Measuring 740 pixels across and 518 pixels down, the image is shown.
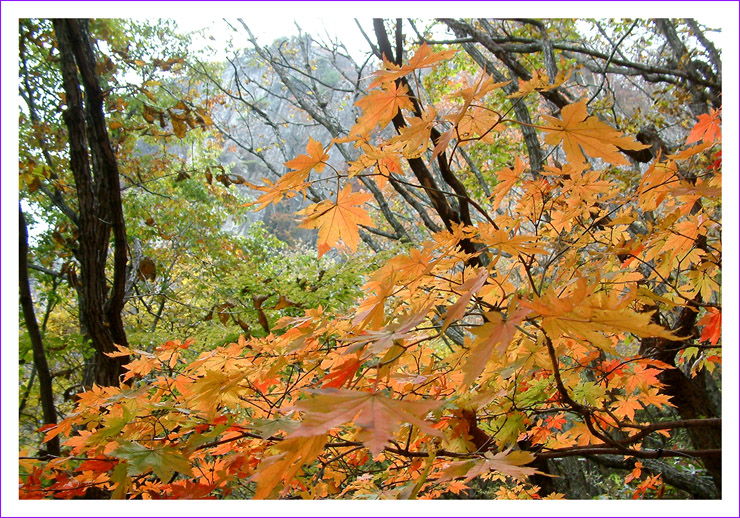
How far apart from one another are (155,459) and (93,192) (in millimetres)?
1104

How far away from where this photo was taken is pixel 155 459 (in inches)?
24.1

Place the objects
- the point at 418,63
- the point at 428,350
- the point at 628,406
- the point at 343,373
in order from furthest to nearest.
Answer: the point at 628,406 → the point at 428,350 → the point at 418,63 → the point at 343,373

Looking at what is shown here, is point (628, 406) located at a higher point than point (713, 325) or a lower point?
lower

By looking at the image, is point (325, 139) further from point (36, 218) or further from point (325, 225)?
point (325, 225)

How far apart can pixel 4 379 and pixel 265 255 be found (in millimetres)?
3905

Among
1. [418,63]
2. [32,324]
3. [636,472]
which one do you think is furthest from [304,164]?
[636,472]

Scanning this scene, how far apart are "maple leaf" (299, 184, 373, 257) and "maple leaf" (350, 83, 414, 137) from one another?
0.29 feet

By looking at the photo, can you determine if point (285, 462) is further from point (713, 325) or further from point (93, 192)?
point (93, 192)

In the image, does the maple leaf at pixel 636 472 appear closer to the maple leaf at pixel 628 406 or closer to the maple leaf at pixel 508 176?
the maple leaf at pixel 628 406

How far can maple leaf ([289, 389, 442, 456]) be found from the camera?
0.37 metres

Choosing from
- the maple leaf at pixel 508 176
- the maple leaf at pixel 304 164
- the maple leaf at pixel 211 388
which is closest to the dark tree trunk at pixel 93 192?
the maple leaf at pixel 211 388

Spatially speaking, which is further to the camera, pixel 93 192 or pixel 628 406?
pixel 93 192

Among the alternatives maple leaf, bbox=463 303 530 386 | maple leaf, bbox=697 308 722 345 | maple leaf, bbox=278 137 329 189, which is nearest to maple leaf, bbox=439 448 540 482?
maple leaf, bbox=463 303 530 386

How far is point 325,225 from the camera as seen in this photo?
27.5 inches
